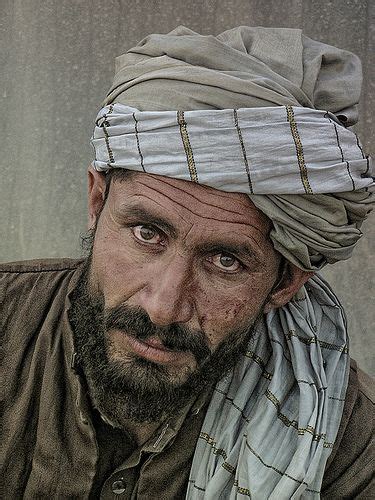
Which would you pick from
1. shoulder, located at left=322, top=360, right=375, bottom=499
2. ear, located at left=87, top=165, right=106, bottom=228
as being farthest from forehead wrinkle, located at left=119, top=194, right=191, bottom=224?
shoulder, located at left=322, top=360, right=375, bottom=499

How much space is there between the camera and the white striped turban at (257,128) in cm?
243

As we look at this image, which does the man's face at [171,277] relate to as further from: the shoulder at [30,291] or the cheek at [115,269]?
the shoulder at [30,291]

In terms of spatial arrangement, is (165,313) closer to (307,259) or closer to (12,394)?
(307,259)

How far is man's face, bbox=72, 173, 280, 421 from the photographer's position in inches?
97.2

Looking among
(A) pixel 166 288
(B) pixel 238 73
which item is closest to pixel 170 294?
(A) pixel 166 288

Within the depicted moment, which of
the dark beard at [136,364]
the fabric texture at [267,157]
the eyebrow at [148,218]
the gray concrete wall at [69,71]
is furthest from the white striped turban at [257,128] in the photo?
the gray concrete wall at [69,71]

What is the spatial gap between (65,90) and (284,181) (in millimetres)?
1467

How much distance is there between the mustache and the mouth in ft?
0.04

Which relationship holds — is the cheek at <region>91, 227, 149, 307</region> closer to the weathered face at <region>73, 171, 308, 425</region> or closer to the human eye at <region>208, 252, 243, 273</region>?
the weathered face at <region>73, 171, 308, 425</region>

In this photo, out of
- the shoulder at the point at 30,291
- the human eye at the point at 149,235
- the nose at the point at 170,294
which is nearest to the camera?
the nose at the point at 170,294

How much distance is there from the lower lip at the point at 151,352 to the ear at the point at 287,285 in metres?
0.42

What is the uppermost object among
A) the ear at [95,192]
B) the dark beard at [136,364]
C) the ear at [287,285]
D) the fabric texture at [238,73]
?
the fabric texture at [238,73]

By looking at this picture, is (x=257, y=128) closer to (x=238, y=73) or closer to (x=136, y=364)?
(x=238, y=73)

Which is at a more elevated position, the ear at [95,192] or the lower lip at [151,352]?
the ear at [95,192]
